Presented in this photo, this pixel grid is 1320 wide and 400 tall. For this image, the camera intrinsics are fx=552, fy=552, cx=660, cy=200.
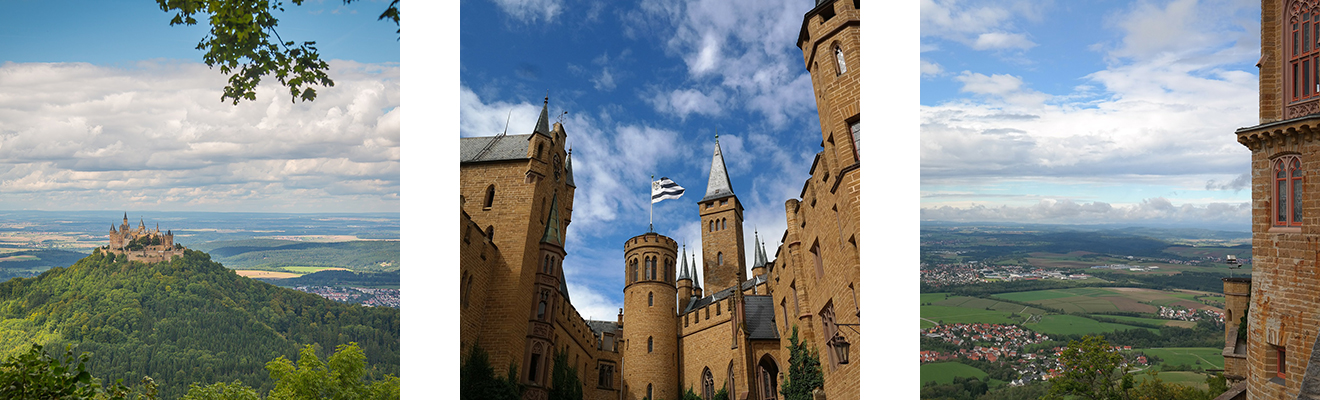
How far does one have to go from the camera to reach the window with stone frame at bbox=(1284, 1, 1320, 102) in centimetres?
699

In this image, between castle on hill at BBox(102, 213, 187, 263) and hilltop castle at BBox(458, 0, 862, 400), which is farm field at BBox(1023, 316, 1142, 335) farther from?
castle on hill at BBox(102, 213, 187, 263)

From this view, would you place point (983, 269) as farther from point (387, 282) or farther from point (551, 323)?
point (387, 282)

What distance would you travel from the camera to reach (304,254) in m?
8.63

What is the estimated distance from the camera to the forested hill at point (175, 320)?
7750 mm

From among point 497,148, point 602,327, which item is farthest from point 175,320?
point 602,327

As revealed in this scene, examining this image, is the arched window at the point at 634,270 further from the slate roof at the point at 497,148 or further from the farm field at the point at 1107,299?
the farm field at the point at 1107,299

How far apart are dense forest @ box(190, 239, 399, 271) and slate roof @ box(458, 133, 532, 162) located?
2671 mm

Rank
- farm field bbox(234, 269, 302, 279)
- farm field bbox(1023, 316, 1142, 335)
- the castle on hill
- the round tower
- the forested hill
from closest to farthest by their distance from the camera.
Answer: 1. the forested hill
2. the castle on hill
3. farm field bbox(234, 269, 302, 279)
4. farm field bbox(1023, 316, 1142, 335)
5. the round tower

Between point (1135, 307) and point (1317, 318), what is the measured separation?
2.22m

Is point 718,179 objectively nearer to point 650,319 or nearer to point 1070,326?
point 650,319

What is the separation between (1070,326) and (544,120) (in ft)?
33.6

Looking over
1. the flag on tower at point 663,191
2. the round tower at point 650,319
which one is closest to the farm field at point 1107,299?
the flag on tower at point 663,191

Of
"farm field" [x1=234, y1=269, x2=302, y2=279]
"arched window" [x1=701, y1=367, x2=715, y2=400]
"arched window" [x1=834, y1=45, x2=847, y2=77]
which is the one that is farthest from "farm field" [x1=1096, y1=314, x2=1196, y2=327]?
"farm field" [x1=234, y1=269, x2=302, y2=279]

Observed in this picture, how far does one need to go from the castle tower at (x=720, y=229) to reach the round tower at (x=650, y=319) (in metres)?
1.68
